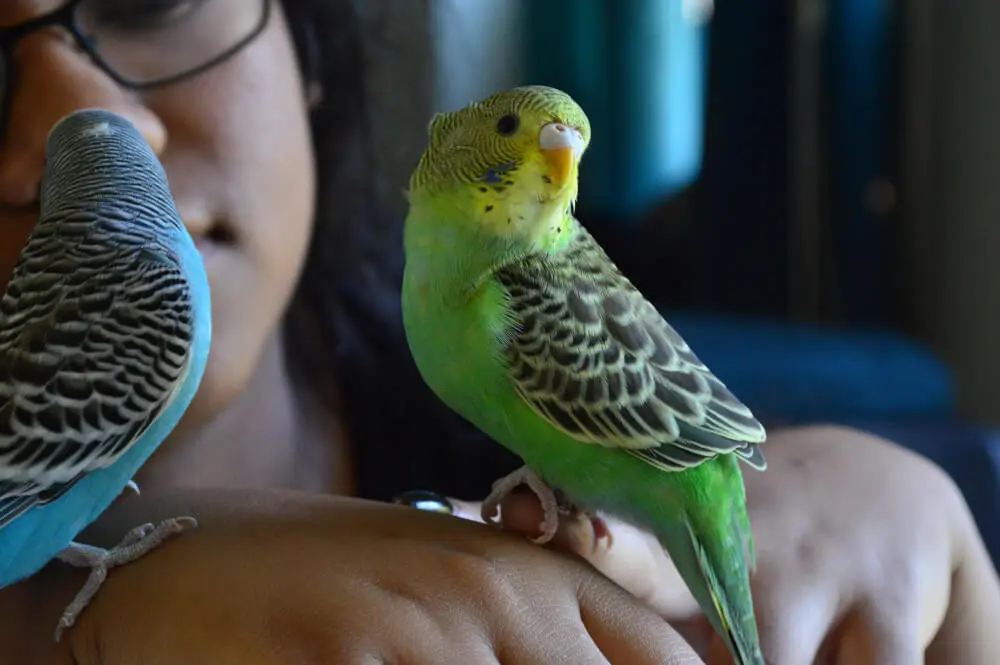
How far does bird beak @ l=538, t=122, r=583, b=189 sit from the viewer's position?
1.79 ft

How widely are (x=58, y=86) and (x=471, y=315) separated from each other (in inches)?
19.0

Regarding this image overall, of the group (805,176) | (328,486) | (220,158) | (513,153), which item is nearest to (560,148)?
(513,153)

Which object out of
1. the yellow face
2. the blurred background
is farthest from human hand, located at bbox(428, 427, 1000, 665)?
the blurred background

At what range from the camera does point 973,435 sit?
1.39 meters

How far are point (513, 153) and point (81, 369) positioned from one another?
32cm

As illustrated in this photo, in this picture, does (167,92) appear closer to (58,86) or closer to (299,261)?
(58,86)

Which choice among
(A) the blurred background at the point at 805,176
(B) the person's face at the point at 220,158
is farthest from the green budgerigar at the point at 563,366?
(A) the blurred background at the point at 805,176

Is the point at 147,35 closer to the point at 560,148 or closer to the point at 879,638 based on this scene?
the point at 560,148

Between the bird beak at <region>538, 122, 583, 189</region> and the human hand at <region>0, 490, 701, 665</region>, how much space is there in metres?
0.26

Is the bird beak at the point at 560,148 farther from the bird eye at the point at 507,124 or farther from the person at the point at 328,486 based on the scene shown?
the person at the point at 328,486

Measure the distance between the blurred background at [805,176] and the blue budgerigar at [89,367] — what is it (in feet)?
5.46

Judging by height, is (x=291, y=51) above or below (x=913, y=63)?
above

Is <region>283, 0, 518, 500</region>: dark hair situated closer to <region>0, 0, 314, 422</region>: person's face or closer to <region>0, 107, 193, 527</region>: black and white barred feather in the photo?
<region>0, 0, 314, 422</region>: person's face

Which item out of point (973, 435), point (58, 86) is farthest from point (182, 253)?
point (973, 435)
